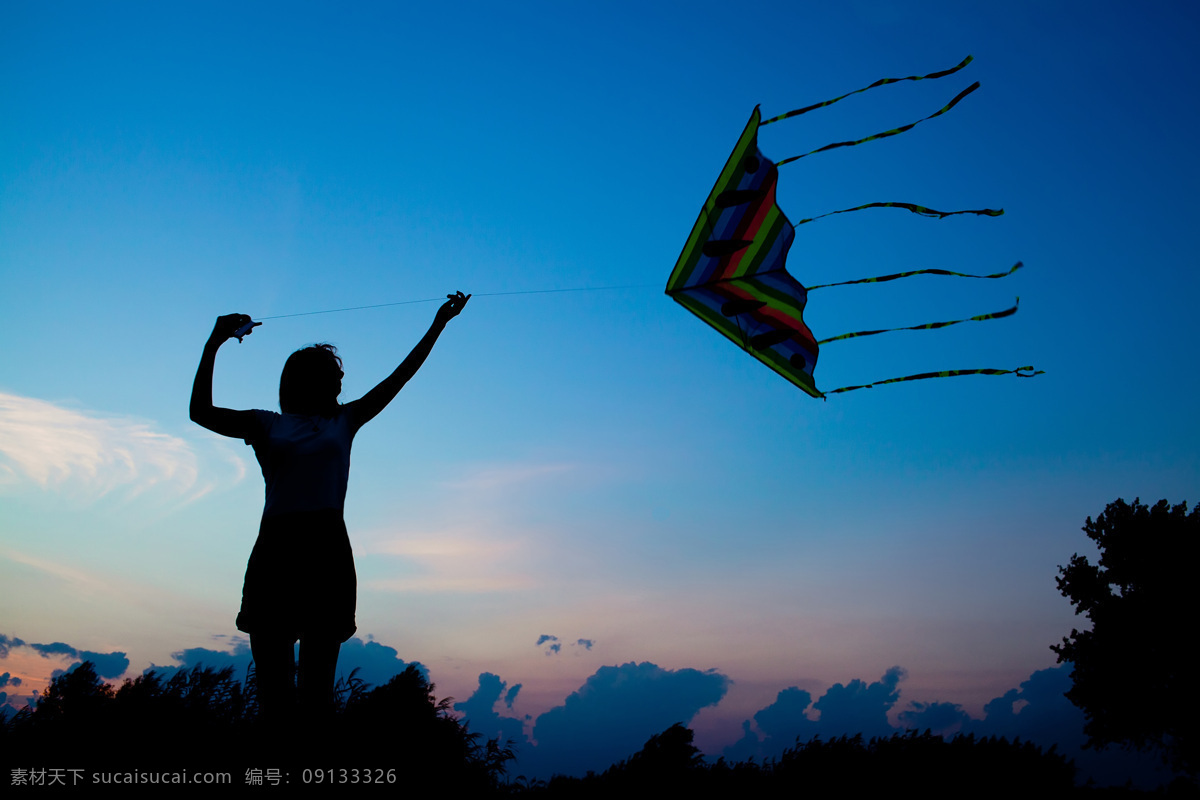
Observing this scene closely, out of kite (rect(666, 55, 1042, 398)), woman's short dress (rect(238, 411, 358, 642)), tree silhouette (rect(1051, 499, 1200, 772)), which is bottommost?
tree silhouette (rect(1051, 499, 1200, 772))

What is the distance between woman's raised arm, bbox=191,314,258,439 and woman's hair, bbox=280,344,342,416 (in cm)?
21

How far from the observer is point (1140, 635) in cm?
1833

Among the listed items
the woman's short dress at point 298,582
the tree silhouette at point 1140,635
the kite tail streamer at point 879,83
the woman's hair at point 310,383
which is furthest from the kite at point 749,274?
the tree silhouette at point 1140,635

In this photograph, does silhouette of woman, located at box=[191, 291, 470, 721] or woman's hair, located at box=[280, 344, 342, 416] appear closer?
silhouette of woman, located at box=[191, 291, 470, 721]

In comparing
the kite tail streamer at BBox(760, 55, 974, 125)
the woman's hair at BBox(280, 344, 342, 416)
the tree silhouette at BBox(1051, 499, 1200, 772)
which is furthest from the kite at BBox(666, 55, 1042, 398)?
the tree silhouette at BBox(1051, 499, 1200, 772)

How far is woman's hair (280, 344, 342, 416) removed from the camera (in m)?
3.18

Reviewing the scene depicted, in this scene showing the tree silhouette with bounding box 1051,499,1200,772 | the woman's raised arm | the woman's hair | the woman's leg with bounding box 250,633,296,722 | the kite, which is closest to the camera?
the woman's leg with bounding box 250,633,296,722

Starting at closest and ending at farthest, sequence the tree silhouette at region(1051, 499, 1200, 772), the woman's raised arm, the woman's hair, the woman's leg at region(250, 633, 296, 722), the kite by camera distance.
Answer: the woman's leg at region(250, 633, 296, 722)
the woman's raised arm
the woman's hair
the kite
the tree silhouette at region(1051, 499, 1200, 772)

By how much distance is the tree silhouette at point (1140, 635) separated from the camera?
56.9 ft

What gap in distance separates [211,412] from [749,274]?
4.50m

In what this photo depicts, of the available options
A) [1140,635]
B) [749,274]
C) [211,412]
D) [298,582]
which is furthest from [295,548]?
[1140,635]

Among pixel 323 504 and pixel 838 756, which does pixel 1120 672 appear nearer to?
pixel 838 756

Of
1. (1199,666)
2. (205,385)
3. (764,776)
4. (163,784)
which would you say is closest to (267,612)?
(205,385)

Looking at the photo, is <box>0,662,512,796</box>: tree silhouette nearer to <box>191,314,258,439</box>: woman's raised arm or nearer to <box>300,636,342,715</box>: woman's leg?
<box>300,636,342,715</box>: woman's leg
